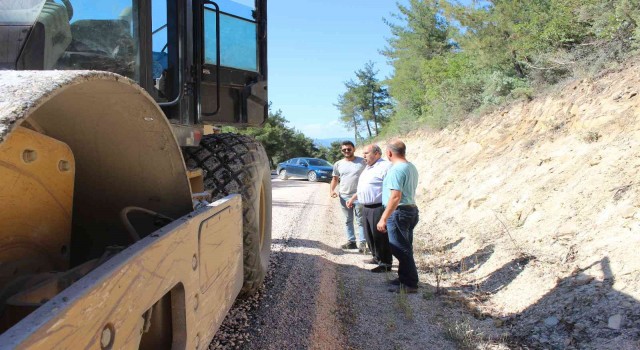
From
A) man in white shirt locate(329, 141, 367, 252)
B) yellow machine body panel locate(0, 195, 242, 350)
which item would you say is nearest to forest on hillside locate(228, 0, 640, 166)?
man in white shirt locate(329, 141, 367, 252)

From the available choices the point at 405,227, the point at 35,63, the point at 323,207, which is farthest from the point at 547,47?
the point at 35,63

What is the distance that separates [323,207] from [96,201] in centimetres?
1145

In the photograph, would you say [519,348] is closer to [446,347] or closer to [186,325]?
[446,347]

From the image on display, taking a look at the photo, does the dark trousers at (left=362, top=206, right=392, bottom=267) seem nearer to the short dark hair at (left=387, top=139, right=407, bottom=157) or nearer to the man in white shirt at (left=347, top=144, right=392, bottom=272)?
the man in white shirt at (left=347, top=144, right=392, bottom=272)

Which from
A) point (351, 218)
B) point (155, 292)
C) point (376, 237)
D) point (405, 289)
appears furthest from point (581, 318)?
point (351, 218)

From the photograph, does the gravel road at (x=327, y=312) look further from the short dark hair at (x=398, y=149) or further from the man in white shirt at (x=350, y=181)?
the short dark hair at (x=398, y=149)

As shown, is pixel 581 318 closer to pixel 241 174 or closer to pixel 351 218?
pixel 241 174

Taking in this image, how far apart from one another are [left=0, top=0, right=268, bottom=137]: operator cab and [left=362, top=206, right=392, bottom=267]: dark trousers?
2650mm

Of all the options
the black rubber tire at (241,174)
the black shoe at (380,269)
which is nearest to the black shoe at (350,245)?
the black shoe at (380,269)

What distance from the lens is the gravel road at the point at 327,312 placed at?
3932mm

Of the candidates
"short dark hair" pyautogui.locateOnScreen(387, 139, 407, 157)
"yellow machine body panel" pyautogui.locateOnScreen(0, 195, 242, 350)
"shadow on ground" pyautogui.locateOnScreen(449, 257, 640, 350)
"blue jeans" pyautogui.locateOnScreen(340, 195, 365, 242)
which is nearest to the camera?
"yellow machine body panel" pyautogui.locateOnScreen(0, 195, 242, 350)

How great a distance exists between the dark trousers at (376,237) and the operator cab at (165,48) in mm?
2650

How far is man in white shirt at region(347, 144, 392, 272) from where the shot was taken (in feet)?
22.1

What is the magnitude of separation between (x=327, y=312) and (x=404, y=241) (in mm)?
1449
